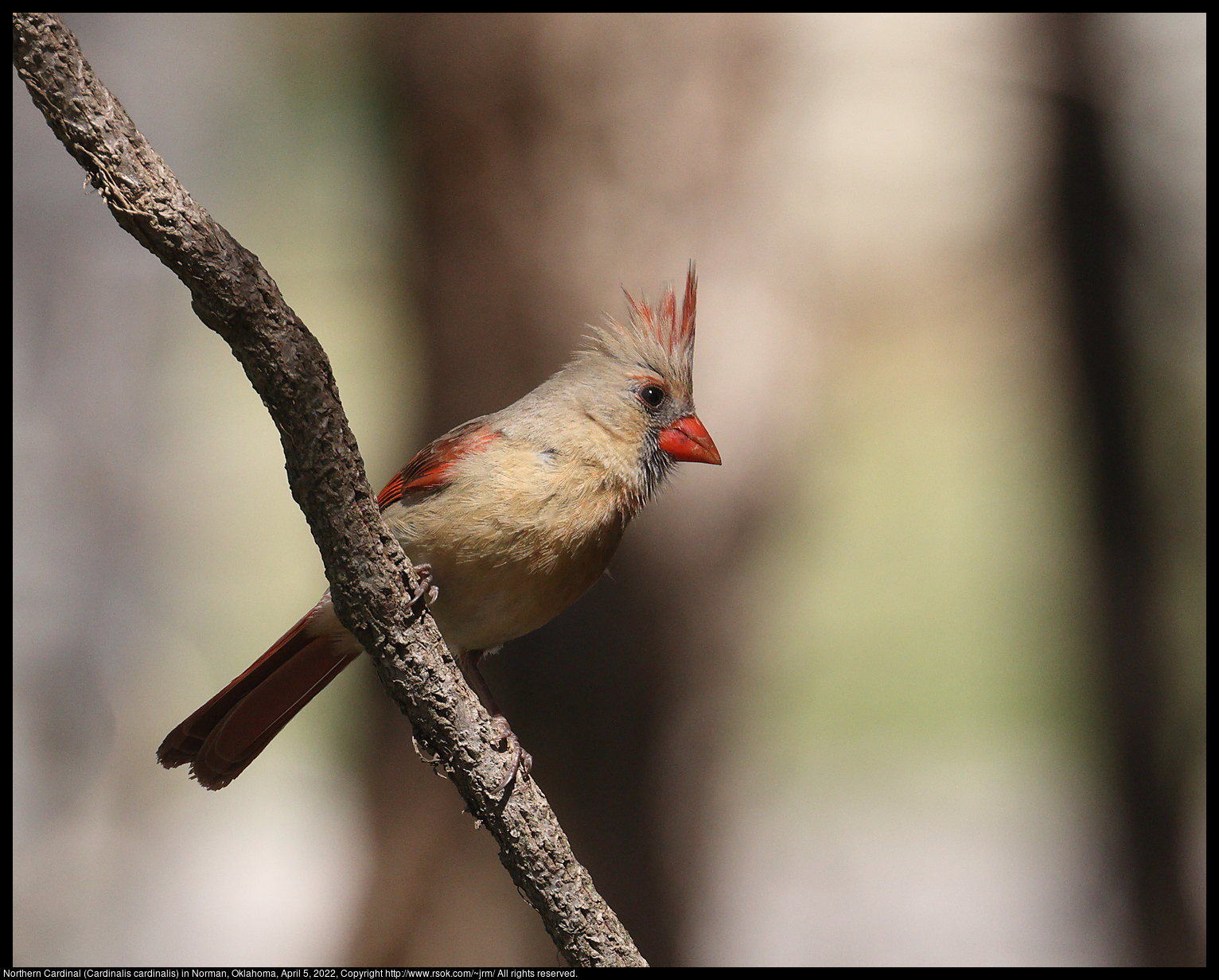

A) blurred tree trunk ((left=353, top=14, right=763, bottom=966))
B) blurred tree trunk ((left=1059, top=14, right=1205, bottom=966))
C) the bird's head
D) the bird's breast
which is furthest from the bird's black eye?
blurred tree trunk ((left=1059, top=14, right=1205, bottom=966))

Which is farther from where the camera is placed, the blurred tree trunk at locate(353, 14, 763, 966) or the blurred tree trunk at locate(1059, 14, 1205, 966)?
the blurred tree trunk at locate(1059, 14, 1205, 966)

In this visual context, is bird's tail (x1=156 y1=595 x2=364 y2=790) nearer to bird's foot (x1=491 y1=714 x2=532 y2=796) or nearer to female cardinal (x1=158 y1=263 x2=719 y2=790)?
female cardinal (x1=158 y1=263 x2=719 y2=790)

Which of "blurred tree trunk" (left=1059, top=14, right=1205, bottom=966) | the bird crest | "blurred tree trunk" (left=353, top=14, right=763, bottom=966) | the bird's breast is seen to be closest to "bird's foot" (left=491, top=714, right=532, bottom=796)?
the bird's breast

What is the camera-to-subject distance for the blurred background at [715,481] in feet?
14.0

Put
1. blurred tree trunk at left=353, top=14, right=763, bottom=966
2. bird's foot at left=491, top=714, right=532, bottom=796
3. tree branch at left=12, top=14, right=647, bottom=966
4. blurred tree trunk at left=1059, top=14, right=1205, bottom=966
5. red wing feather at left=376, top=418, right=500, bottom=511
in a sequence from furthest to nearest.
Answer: blurred tree trunk at left=1059, top=14, right=1205, bottom=966, blurred tree trunk at left=353, top=14, right=763, bottom=966, red wing feather at left=376, top=418, right=500, bottom=511, bird's foot at left=491, top=714, right=532, bottom=796, tree branch at left=12, top=14, right=647, bottom=966

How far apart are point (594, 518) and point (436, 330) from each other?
6.79ft

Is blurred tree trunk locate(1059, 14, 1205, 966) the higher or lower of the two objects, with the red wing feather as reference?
lower

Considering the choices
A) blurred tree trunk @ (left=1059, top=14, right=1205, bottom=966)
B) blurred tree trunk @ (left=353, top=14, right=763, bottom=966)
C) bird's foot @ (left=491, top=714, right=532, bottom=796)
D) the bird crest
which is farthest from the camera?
blurred tree trunk @ (left=1059, top=14, right=1205, bottom=966)

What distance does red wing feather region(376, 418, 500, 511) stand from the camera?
8.06 ft

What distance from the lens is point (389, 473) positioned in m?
5.48

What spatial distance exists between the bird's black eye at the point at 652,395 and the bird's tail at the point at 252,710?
1.04m

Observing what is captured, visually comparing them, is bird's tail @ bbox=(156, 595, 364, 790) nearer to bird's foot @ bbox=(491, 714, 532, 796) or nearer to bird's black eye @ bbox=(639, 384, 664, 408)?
bird's foot @ bbox=(491, 714, 532, 796)

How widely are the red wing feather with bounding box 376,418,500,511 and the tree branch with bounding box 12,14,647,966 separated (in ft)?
2.26

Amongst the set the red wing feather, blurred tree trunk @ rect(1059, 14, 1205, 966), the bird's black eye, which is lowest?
blurred tree trunk @ rect(1059, 14, 1205, 966)
